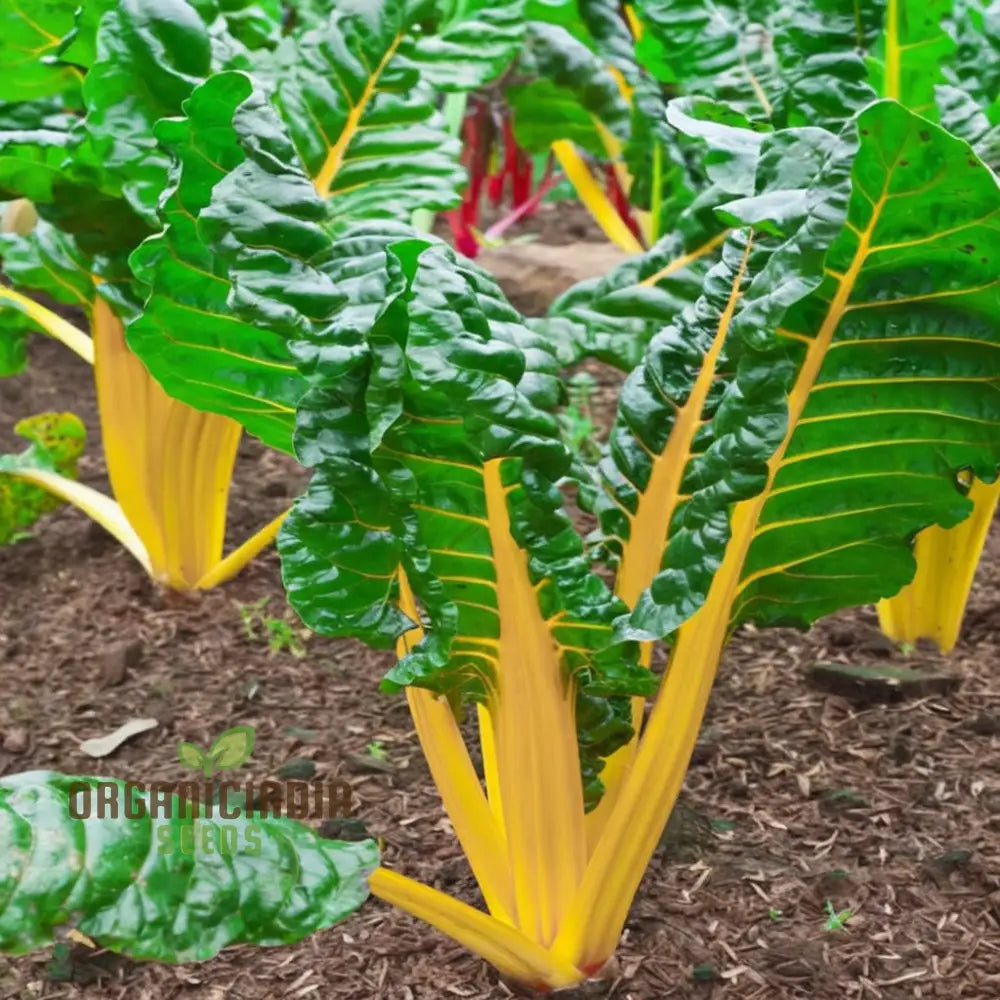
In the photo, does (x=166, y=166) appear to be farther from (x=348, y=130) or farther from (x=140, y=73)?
(x=348, y=130)

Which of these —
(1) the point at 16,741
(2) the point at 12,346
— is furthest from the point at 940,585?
(2) the point at 12,346

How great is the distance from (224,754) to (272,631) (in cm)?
45

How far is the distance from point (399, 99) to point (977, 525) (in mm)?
1038

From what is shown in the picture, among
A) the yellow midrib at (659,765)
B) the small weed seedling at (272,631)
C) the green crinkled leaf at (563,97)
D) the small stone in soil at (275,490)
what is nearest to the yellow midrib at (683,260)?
the yellow midrib at (659,765)

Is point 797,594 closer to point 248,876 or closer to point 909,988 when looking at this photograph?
point 909,988

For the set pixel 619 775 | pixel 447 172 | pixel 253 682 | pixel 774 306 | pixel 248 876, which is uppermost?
pixel 774 306

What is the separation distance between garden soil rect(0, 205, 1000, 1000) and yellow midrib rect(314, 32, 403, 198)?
74 cm

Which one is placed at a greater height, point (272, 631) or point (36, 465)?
point (36, 465)

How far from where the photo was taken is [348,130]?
6.03 feet

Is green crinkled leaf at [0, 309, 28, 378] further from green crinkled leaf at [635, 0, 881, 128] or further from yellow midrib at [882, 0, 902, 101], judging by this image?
yellow midrib at [882, 0, 902, 101]

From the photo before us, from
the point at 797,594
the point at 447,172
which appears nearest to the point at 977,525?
the point at 797,594

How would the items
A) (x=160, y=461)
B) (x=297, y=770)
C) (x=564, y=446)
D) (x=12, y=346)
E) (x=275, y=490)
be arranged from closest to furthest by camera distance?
(x=564, y=446)
(x=297, y=770)
(x=160, y=461)
(x=12, y=346)
(x=275, y=490)

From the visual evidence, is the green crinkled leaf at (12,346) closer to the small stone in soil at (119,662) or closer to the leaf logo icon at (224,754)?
the small stone in soil at (119,662)

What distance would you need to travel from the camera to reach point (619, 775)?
139 cm
